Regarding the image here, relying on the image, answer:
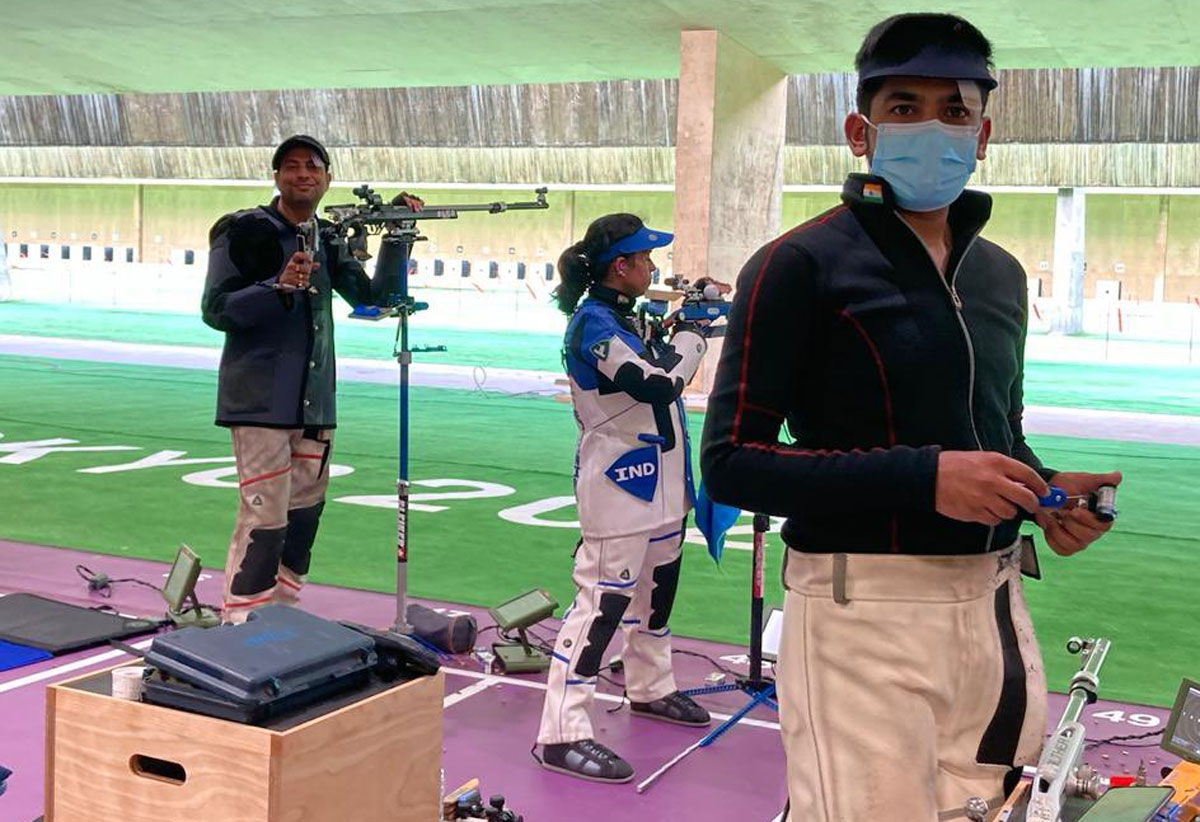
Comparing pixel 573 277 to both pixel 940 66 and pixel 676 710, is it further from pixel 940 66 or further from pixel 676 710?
pixel 940 66

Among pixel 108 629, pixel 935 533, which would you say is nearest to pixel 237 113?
pixel 108 629

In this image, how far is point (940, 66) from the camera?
2016mm

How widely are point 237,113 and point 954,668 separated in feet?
81.3

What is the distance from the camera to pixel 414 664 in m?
2.80

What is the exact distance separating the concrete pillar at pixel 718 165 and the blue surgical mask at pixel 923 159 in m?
11.7

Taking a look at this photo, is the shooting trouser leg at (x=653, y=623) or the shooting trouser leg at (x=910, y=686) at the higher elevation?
the shooting trouser leg at (x=910, y=686)

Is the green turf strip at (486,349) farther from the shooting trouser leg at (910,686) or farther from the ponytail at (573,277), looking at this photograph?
the shooting trouser leg at (910,686)

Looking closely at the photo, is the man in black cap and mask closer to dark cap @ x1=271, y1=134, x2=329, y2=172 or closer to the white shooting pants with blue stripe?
dark cap @ x1=271, y1=134, x2=329, y2=172

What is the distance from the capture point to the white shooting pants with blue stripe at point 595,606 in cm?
440

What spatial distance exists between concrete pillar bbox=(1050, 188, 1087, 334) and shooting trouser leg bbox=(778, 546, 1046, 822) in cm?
2293

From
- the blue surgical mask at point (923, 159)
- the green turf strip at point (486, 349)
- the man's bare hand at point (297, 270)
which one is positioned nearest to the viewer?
the blue surgical mask at point (923, 159)

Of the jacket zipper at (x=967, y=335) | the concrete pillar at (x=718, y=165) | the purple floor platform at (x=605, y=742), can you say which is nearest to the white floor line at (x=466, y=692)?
the purple floor platform at (x=605, y=742)

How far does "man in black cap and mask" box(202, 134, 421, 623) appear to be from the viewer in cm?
517

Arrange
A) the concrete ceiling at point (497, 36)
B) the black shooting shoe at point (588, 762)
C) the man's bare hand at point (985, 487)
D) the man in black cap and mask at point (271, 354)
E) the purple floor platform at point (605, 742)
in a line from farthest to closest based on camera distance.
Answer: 1. the concrete ceiling at point (497, 36)
2. the man in black cap and mask at point (271, 354)
3. the black shooting shoe at point (588, 762)
4. the purple floor platform at point (605, 742)
5. the man's bare hand at point (985, 487)
